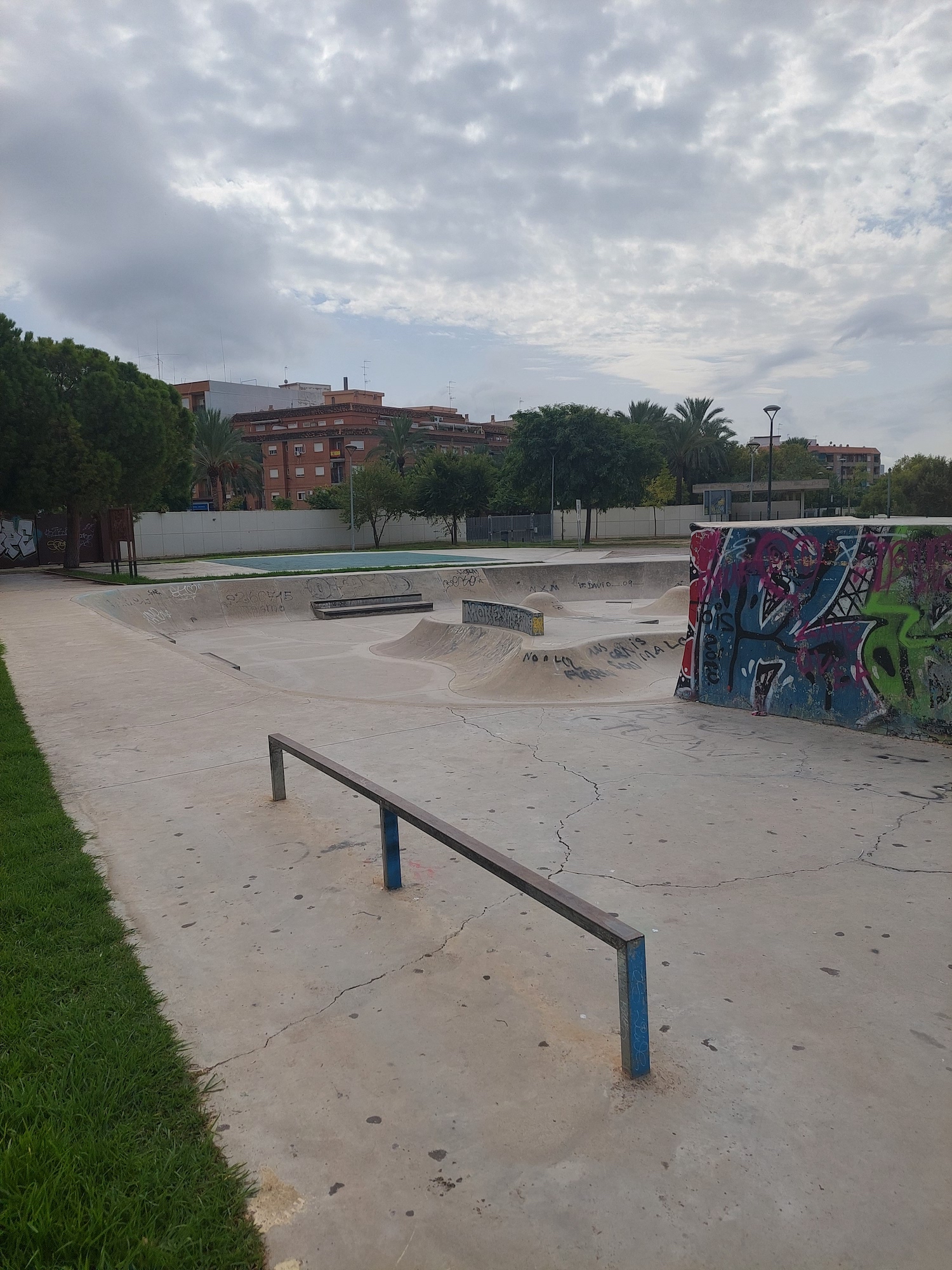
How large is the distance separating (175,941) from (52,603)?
17.4 metres

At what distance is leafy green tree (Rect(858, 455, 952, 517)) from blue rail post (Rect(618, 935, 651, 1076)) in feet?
180

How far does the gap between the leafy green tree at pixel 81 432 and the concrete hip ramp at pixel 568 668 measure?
18.4 meters

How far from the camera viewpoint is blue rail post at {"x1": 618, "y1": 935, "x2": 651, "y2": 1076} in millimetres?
2625

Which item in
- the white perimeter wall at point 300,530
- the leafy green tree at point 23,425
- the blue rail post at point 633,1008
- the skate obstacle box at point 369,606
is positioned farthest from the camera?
the white perimeter wall at point 300,530

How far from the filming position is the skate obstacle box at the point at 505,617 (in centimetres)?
1355

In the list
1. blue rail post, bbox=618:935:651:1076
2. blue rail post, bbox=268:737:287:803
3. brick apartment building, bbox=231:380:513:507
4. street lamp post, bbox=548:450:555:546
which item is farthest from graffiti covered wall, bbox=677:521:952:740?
brick apartment building, bbox=231:380:513:507

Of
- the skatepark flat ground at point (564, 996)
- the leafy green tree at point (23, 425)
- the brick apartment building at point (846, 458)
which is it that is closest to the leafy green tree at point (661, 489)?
the leafy green tree at point (23, 425)

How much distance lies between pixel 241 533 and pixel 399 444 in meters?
24.8

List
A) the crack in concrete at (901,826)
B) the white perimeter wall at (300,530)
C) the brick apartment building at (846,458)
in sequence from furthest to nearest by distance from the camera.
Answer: the brick apartment building at (846,458) → the white perimeter wall at (300,530) → the crack in concrete at (901,826)

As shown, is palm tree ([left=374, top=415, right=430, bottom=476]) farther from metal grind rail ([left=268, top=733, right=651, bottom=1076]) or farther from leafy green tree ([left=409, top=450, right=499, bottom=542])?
metal grind rail ([left=268, top=733, right=651, bottom=1076])

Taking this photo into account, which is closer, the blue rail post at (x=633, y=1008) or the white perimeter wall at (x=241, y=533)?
the blue rail post at (x=633, y=1008)

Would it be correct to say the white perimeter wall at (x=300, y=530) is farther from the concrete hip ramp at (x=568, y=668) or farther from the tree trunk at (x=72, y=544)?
the concrete hip ramp at (x=568, y=668)

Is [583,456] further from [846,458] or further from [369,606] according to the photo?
[846,458]

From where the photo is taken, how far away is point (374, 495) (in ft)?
150
